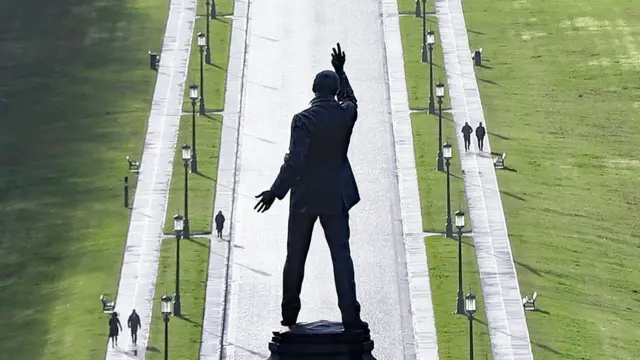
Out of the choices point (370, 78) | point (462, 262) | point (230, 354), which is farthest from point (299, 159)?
point (370, 78)

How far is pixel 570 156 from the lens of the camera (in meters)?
130

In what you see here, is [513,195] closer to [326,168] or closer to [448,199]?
[448,199]

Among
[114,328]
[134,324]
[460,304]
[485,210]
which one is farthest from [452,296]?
[114,328]

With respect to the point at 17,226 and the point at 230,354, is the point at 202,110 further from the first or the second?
the point at 230,354

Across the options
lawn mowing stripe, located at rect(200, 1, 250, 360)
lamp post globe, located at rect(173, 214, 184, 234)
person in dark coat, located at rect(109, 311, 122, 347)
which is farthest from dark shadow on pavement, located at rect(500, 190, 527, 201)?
person in dark coat, located at rect(109, 311, 122, 347)

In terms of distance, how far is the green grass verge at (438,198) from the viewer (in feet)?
344

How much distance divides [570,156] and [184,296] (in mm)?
29347

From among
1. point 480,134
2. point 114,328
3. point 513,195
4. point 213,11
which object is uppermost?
point 213,11

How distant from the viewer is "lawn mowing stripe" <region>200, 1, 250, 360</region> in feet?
345

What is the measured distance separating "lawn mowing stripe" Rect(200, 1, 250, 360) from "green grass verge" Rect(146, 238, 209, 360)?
325mm

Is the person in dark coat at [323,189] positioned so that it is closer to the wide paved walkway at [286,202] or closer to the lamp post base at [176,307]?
the wide paved walkway at [286,202]

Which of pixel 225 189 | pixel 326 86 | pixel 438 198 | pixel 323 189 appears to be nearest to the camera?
pixel 323 189

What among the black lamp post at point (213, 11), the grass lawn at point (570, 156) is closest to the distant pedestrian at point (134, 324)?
the grass lawn at point (570, 156)

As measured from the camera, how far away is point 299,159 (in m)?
53.7
